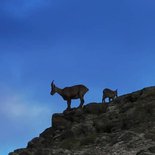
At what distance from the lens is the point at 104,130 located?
35.3 metres

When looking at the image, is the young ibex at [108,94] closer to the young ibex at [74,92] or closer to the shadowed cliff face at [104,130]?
the young ibex at [74,92]

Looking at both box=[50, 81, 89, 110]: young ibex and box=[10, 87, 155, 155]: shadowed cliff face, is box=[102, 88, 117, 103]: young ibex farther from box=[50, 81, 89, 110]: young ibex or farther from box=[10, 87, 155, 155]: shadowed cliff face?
box=[10, 87, 155, 155]: shadowed cliff face

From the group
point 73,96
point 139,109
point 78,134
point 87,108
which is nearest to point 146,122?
point 139,109

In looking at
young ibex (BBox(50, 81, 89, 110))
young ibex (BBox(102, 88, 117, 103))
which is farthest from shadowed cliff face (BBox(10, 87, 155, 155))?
young ibex (BBox(102, 88, 117, 103))

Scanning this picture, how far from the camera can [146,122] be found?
111ft

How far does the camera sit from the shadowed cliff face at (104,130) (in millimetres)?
29719

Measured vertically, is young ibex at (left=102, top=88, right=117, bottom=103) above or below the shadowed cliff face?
above

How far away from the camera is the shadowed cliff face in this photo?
29719 millimetres

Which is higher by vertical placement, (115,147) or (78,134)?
(78,134)

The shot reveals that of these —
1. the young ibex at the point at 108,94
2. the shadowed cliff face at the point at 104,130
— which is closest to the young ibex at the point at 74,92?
the shadowed cliff face at the point at 104,130

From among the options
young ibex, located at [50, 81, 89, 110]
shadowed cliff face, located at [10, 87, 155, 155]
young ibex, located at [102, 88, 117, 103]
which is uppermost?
young ibex, located at [102, 88, 117, 103]

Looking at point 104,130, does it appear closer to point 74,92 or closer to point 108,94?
point 74,92

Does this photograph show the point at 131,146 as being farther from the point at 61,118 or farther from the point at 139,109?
the point at 61,118

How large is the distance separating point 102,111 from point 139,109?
436 cm
